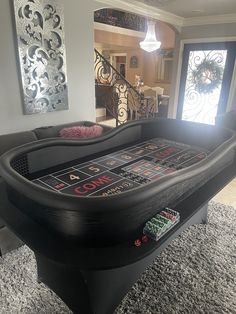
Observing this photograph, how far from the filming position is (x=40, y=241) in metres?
1.10

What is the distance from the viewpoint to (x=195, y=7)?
4.25m

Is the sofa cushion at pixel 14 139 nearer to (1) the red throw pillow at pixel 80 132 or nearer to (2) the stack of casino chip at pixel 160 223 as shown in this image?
(1) the red throw pillow at pixel 80 132

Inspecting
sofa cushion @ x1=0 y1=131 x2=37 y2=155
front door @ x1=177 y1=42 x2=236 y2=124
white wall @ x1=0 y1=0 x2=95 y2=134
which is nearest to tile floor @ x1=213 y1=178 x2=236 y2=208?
white wall @ x1=0 y1=0 x2=95 y2=134

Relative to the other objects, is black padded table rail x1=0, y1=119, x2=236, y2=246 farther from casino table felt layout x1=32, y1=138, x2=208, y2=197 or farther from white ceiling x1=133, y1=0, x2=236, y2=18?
white ceiling x1=133, y1=0, x2=236, y2=18

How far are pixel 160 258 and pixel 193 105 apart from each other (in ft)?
15.1

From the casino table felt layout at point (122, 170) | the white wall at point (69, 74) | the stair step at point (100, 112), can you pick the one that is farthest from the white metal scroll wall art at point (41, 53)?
the stair step at point (100, 112)

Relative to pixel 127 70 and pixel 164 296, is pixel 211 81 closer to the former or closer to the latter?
pixel 164 296

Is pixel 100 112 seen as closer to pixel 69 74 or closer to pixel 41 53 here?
pixel 69 74

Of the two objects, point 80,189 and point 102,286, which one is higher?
point 80,189

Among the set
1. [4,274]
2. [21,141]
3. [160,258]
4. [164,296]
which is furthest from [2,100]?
[164,296]

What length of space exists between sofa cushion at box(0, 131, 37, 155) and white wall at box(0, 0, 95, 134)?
23 centimetres

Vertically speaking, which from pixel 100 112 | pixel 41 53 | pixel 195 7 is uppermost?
pixel 195 7

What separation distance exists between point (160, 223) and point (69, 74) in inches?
112

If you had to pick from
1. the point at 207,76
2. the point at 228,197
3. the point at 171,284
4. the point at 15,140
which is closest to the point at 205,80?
the point at 207,76
